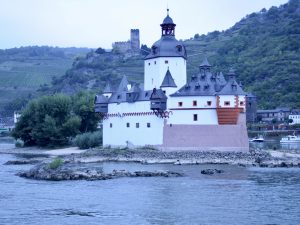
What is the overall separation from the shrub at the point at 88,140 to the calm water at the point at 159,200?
22444mm

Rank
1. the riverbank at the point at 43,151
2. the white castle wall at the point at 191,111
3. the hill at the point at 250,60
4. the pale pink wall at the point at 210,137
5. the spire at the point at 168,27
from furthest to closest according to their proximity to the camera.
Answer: the hill at the point at 250,60
the riverbank at the point at 43,151
the spire at the point at 168,27
the white castle wall at the point at 191,111
the pale pink wall at the point at 210,137

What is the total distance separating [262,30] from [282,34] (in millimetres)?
13183

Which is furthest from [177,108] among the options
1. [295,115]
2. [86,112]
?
[295,115]

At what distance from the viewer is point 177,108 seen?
2207 inches

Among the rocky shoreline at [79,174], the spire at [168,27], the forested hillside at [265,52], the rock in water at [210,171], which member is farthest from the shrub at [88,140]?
the forested hillside at [265,52]

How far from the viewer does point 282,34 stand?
128 metres

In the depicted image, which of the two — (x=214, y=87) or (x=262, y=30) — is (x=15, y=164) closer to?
(x=214, y=87)

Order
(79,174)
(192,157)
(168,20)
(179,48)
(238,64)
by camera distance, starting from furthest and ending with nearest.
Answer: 1. (238,64)
2. (168,20)
3. (179,48)
4. (192,157)
5. (79,174)

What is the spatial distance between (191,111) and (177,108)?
123 cm

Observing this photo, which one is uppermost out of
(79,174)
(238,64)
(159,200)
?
(238,64)

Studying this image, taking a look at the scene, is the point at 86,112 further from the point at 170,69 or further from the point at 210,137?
the point at 210,137

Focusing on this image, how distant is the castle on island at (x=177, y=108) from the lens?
180 feet

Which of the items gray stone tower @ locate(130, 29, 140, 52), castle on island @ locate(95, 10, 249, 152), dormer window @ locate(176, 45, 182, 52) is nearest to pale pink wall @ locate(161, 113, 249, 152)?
castle on island @ locate(95, 10, 249, 152)

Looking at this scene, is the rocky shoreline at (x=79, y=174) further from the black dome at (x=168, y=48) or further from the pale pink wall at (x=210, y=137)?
the black dome at (x=168, y=48)
